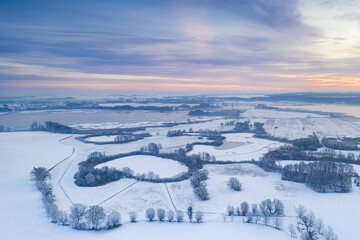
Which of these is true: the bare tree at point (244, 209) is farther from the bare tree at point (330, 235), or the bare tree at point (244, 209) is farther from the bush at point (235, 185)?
the bare tree at point (330, 235)

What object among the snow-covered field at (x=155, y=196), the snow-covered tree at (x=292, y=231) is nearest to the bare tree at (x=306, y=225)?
Answer: the snow-covered tree at (x=292, y=231)

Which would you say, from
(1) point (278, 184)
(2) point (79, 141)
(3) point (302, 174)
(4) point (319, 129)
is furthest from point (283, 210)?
(4) point (319, 129)

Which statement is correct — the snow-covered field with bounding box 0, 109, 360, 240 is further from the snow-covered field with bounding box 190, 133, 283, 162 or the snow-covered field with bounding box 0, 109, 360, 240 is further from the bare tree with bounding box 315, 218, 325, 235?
the bare tree with bounding box 315, 218, 325, 235

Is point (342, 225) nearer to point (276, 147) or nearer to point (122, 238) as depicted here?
point (122, 238)

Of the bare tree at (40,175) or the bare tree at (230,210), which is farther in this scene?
the bare tree at (40,175)

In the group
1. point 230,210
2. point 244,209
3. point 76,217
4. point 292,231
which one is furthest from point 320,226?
point 76,217

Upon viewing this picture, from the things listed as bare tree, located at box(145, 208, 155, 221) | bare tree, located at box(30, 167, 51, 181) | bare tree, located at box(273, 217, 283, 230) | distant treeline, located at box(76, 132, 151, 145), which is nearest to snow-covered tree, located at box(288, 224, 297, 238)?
bare tree, located at box(273, 217, 283, 230)
